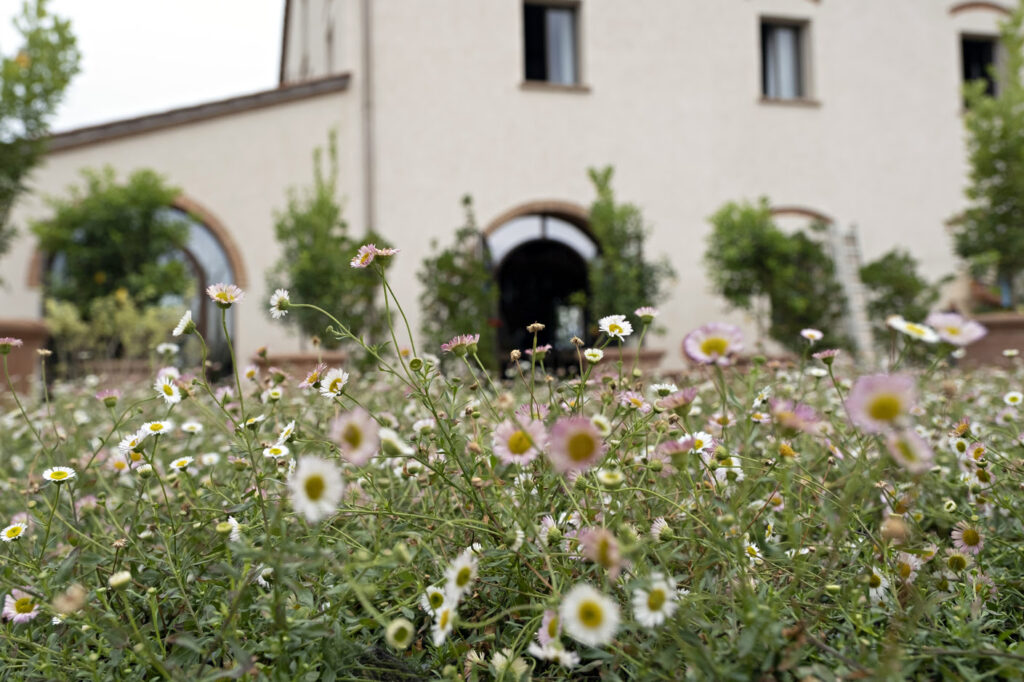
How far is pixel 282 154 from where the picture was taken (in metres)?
8.08

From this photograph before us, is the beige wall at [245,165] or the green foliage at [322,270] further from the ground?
the beige wall at [245,165]

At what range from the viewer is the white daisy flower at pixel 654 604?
708 mm

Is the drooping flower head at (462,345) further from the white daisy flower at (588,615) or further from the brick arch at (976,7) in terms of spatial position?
the brick arch at (976,7)

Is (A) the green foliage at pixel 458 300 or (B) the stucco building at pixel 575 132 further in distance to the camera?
(B) the stucco building at pixel 575 132

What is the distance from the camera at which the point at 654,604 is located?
28.3 inches

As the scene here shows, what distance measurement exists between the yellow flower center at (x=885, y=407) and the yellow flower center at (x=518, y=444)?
359 millimetres

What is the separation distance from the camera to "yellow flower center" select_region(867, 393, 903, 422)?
24.3 inches

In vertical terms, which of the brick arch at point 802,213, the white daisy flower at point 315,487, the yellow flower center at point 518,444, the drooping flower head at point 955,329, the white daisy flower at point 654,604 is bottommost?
the white daisy flower at point 654,604

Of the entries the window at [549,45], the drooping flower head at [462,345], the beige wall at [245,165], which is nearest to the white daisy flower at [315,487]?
the drooping flower head at [462,345]

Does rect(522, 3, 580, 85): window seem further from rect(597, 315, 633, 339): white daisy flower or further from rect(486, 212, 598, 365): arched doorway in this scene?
rect(597, 315, 633, 339): white daisy flower

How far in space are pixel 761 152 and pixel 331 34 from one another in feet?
19.6

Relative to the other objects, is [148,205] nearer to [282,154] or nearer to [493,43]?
[282,154]

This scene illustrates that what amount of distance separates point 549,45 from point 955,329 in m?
8.83

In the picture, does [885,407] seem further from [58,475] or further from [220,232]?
[220,232]
